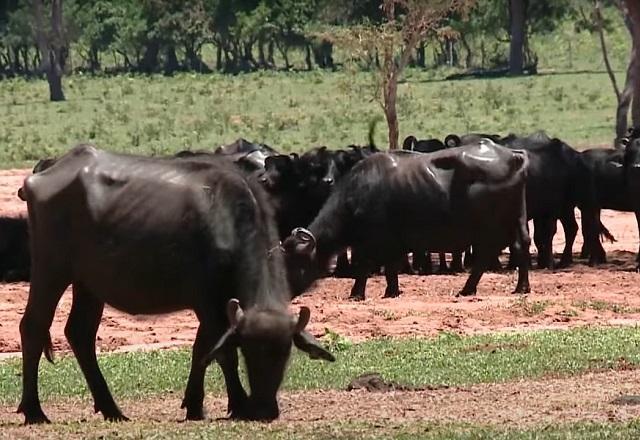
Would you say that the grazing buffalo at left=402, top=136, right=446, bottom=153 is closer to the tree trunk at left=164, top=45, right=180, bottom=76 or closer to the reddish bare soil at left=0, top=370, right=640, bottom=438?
the reddish bare soil at left=0, top=370, right=640, bottom=438

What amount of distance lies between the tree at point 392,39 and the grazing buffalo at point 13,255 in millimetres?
10937

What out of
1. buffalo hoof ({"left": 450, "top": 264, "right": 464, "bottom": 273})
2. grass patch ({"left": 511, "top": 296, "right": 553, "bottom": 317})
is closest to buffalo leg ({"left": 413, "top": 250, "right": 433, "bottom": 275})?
buffalo hoof ({"left": 450, "top": 264, "right": 464, "bottom": 273})

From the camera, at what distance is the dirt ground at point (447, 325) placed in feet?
32.0

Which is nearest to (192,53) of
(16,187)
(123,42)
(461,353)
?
(123,42)

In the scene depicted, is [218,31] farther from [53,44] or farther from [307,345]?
[307,345]

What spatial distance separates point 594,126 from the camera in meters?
39.2

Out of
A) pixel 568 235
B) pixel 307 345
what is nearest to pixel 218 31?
pixel 568 235

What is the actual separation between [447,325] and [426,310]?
1.01 metres

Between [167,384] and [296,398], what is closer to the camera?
[296,398]

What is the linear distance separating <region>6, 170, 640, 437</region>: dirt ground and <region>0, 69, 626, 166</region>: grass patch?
473 inches

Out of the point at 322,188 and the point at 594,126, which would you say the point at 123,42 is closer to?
the point at 594,126

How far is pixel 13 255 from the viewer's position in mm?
19750

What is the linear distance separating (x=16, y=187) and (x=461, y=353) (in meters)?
16.8

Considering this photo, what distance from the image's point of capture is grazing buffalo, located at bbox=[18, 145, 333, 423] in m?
8.87
